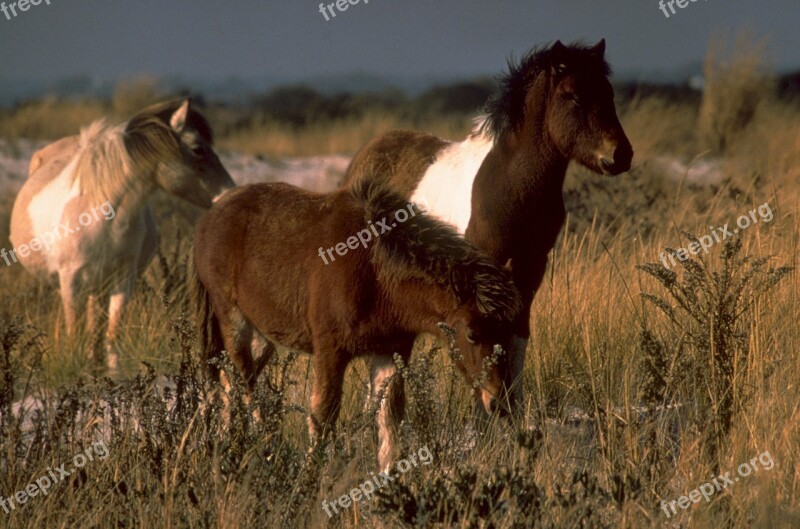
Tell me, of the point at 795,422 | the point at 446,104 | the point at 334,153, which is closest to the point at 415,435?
the point at 795,422

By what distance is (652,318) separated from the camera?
5941mm

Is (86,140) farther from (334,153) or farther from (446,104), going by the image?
(446,104)

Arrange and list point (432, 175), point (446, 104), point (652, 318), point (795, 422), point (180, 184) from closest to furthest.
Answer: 1. point (795, 422)
2. point (432, 175)
3. point (652, 318)
4. point (180, 184)
5. point (446, 104)

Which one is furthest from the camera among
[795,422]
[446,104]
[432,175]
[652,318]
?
[446,104]

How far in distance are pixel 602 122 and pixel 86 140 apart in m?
4.22

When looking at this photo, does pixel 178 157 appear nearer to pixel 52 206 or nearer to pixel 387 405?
pixel 52 206

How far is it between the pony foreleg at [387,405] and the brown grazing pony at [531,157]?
0.53m

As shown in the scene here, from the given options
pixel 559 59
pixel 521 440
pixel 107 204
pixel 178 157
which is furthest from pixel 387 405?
pixel 178 157

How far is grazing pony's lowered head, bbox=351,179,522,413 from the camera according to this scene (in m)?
4.32

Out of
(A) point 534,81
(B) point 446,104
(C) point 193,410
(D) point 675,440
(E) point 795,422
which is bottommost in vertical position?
(B) point 446,104

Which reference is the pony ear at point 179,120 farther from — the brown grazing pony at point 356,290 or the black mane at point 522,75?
the black mane at point 522,75

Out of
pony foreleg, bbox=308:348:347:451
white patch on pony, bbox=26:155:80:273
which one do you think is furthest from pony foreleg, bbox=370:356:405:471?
white patch on pony, bbox=26:155:80:273

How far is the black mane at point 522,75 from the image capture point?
4.94 meters

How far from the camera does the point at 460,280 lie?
4.41 metres
